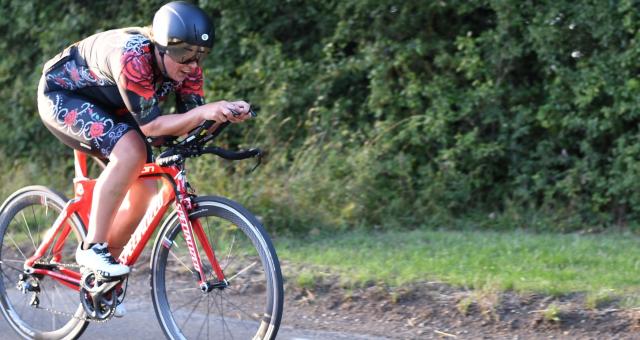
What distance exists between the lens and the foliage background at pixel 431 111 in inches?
342

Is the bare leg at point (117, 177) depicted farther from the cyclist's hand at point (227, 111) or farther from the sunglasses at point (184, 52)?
the cyclist's hand at point (227, 111)

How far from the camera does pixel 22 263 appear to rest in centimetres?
568

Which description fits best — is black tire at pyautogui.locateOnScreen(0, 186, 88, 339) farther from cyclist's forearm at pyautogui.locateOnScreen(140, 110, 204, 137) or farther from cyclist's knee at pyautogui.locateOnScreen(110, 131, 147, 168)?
cyclist's forearm at pyautogui.locateOnScreen(140, 110, 204, 137)

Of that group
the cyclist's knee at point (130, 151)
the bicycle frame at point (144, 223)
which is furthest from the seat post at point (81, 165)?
the cyclist's knee at point (130, 151)

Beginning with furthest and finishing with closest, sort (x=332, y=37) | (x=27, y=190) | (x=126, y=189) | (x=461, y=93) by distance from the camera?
1. (x=332, y=37)
2. (x=461, y=93)
3. (x=27, y=190)
4. (x=126, y=189)

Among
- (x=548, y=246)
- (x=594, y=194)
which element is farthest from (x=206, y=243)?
(x=594, y=194)

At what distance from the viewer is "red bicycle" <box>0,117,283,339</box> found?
471cm

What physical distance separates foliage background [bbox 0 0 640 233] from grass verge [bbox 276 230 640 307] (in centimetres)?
66

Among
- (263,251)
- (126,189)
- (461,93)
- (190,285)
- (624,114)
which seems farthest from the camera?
(461,93)

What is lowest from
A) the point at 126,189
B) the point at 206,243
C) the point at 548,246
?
the point at 548,246

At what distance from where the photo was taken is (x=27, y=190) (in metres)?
5.59

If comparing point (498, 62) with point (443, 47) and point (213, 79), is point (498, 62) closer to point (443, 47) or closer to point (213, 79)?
point (443, 47)

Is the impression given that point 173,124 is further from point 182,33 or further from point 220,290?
point 220,290

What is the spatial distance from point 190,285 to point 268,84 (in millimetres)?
4271
